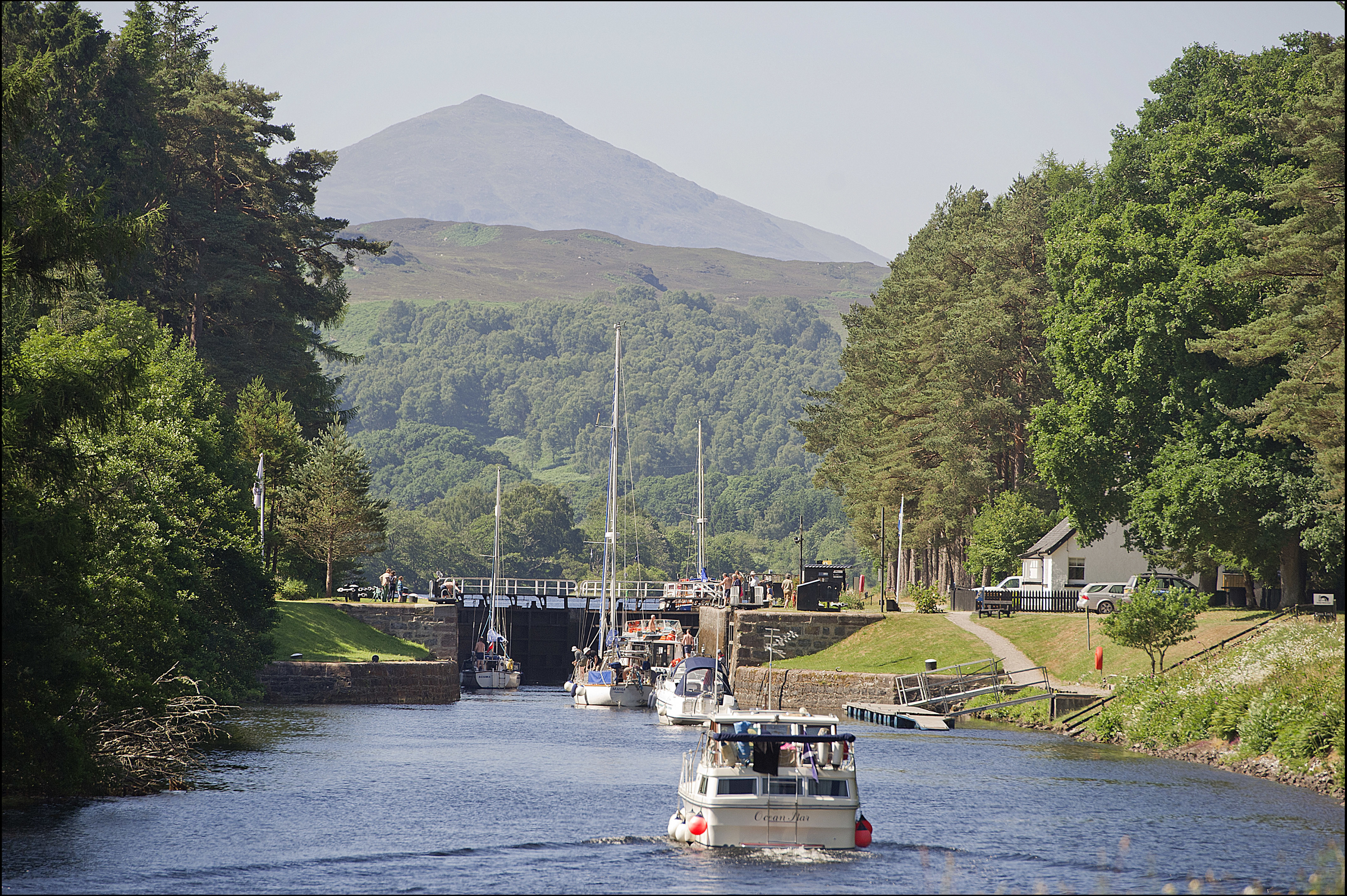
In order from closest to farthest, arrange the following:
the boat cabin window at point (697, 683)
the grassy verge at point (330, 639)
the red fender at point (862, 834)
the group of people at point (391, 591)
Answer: the red fender at point (862, 834) < the boat cabin window at point (697, 683) < the grassy verge at point (330, 639) < the group of people at point (391, 591)

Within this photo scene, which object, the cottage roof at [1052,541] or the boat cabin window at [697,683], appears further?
the cottage roof at [1052,541]

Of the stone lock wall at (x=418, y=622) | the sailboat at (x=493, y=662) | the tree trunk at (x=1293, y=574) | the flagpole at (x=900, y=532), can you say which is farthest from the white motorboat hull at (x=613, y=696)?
the tree trunk at (x=1293, y=574)

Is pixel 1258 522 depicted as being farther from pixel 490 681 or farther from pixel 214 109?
pixel 214 109

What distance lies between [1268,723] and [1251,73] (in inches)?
1081

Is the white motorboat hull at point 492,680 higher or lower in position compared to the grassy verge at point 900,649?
lower

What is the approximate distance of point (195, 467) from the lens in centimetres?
4688

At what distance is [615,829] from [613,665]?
43.1 m

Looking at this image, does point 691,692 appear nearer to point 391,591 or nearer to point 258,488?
point 258,488

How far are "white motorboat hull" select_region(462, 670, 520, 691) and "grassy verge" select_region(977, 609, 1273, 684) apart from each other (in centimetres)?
3178

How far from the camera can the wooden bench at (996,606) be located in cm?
6794

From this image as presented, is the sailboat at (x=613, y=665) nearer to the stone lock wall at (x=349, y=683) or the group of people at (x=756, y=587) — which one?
the group of people at (x=756, y=587)

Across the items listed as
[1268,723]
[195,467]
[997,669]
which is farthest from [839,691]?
[195,467]

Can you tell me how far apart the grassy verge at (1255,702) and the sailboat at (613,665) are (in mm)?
28907

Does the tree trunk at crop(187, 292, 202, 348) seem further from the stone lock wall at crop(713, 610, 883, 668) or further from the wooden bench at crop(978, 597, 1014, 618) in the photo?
the wooden bench at crop(978, 597, 1014, 618)
